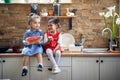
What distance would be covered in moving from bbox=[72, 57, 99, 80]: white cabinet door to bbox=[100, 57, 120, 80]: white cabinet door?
0.30 ft

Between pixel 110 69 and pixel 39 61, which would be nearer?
pixel 39 61

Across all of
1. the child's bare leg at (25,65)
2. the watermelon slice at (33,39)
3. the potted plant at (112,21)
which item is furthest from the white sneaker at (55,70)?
the potted plant at (112,21)

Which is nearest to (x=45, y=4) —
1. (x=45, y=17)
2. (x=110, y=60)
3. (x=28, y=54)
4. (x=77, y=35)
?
(x=45, y=17)

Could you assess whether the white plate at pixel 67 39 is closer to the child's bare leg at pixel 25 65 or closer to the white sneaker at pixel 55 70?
the white sneaker at pixel 55 70

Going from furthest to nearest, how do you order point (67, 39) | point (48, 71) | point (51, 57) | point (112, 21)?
point (67, 39) < point (112, 21) < point (48, 71) < point (51, 57)

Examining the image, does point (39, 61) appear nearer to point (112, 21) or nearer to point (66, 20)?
point (66, 20)

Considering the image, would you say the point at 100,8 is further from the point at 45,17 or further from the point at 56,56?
the point at 56,56

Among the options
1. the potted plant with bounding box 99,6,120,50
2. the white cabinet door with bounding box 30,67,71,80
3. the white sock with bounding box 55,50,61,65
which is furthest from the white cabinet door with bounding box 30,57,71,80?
the potted plant with bounding box 99,6,120,50

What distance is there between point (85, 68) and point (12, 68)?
1134 mm

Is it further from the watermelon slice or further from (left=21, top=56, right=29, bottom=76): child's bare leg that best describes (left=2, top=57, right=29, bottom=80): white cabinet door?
the watermelon slice

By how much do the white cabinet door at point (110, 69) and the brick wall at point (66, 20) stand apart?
67 centimetres

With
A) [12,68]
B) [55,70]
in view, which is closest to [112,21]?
[55,70]

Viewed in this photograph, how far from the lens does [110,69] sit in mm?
3762

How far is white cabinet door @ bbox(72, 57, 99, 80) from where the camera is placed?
12.3 feet
